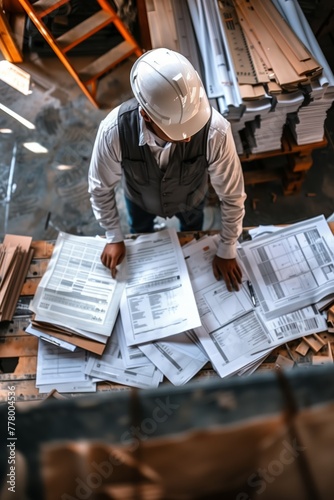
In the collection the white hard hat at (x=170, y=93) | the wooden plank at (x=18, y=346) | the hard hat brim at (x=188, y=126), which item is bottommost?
the wooden plank at (x=18, y=346)

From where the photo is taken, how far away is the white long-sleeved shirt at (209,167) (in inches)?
55.6

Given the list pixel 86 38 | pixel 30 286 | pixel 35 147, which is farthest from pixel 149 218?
pixel 86 38

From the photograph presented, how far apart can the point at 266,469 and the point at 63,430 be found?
218 mm


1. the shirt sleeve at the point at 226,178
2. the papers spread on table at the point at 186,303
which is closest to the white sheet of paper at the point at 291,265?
the papers spread on table at the point at 186,303

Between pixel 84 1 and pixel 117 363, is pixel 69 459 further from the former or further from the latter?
pixel 84 1

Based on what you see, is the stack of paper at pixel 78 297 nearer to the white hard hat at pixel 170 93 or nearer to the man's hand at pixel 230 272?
the man's hand at pixel 230 272

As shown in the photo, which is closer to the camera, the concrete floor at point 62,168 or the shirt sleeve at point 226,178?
the shirt sleeve at point 226,178

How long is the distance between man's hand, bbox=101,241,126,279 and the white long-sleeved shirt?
0.36ft

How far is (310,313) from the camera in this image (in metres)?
1.69

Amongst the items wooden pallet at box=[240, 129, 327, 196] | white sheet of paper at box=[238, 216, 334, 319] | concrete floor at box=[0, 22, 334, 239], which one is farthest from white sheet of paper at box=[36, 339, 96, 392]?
wooden pallet at box=[240, 129, 327, 196]

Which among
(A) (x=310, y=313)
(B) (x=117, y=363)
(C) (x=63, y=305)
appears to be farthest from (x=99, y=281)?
(A) (x=310, y=313)

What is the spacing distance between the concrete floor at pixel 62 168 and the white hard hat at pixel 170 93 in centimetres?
124

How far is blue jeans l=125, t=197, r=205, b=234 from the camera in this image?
79.4 inches

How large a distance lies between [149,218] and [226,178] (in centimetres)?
67
